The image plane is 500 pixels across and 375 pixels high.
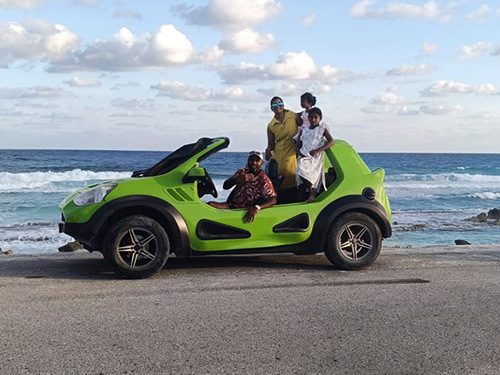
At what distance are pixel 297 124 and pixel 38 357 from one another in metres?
4.98

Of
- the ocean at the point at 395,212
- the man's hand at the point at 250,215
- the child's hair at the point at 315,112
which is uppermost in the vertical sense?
the child's hair at the point at 315,112

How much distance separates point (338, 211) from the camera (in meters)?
7.01

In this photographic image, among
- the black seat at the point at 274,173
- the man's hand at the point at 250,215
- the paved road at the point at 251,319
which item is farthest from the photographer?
the black seat at the point at 274,173

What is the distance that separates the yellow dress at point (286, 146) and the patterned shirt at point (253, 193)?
0.72 meters

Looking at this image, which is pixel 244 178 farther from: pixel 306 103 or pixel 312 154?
pixel 306 103

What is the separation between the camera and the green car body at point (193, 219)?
21.4 ft

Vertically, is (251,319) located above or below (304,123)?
below

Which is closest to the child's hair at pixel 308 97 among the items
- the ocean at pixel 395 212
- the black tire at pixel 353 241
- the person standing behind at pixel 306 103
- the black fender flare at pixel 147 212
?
the person standing behind at pixel 306 103

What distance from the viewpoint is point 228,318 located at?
16.4 feet

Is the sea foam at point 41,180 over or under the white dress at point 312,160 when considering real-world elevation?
under

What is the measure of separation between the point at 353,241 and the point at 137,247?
2.57 metres

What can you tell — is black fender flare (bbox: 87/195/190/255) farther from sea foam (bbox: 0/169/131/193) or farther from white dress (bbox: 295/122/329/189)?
sea foam (bbox: 0/169/131/193)

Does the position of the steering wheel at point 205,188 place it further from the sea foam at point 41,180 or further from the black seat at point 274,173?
the sea foam at point 41,180

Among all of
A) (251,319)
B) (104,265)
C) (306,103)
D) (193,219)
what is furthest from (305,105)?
(251,319)
